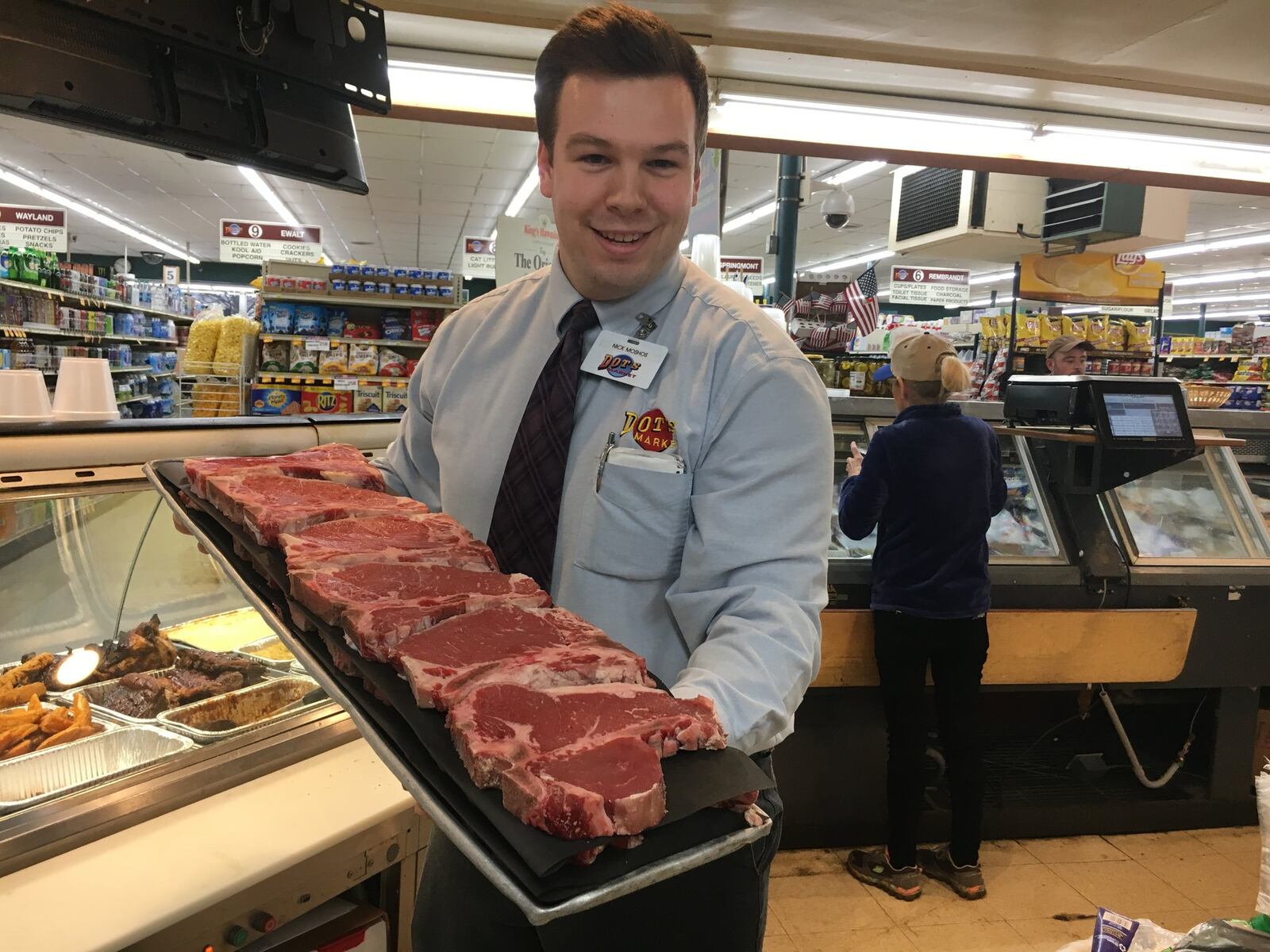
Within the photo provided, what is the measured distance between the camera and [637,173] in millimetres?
1424

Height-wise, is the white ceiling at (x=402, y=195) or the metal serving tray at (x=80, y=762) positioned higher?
the white ceiling at (x=402, y=195)

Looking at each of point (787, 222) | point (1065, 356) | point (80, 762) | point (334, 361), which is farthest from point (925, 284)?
point (80, 762)

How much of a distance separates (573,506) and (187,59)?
1771mm

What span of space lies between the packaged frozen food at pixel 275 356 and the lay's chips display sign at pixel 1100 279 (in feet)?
19.7

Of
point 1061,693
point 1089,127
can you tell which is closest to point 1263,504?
point 1061,693

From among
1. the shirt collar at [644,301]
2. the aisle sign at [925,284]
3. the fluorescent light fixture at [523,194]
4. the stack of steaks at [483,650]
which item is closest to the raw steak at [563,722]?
the stack of steaks at [483,650]

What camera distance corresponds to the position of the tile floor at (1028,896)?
3070mm

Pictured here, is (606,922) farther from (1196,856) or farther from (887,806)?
(1196,856)

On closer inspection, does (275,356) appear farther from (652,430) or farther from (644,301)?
(652,430)

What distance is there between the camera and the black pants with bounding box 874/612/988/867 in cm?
330

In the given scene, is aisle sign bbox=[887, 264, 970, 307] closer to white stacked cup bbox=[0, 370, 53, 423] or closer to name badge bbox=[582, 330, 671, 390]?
name badge bbox=[582, 330, 671, 390]

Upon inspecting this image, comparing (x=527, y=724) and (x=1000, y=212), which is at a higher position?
(x=1000, y=212)

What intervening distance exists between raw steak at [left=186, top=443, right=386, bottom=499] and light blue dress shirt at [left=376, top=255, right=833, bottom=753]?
7.4 inches

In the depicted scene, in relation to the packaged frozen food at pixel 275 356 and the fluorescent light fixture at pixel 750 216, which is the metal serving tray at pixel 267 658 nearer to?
the packaged frozen food at pixel 275 356
